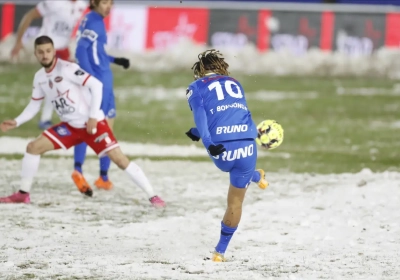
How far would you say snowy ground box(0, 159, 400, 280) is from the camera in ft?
24.0

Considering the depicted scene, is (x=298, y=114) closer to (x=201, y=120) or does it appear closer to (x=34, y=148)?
(x=34, y=148)

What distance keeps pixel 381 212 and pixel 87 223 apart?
3.05m

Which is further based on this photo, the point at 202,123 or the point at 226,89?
the point at 226,89

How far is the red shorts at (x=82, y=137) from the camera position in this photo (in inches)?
399

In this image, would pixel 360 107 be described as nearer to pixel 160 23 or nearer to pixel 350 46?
pixel 350 46

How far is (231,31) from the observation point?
878 inches

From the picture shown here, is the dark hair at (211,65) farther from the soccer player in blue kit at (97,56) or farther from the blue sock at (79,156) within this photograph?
the blue sock at (79,156)

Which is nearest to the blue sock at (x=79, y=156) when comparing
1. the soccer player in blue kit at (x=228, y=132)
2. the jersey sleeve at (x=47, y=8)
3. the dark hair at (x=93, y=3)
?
the dark hair at (x=93, y=3)

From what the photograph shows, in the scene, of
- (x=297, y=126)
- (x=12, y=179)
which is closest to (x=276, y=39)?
(x=297, y=126)

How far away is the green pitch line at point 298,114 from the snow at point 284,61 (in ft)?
0.77

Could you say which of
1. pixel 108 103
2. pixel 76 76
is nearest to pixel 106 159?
pixel 108 103

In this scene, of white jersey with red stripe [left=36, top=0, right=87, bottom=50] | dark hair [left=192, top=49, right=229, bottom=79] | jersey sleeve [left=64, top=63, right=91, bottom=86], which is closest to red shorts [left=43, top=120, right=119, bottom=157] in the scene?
jersey sleeve [left=64, top=63, right=91, bottom=86]

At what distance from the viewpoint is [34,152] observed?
10086mm

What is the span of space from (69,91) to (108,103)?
47.8 inches
